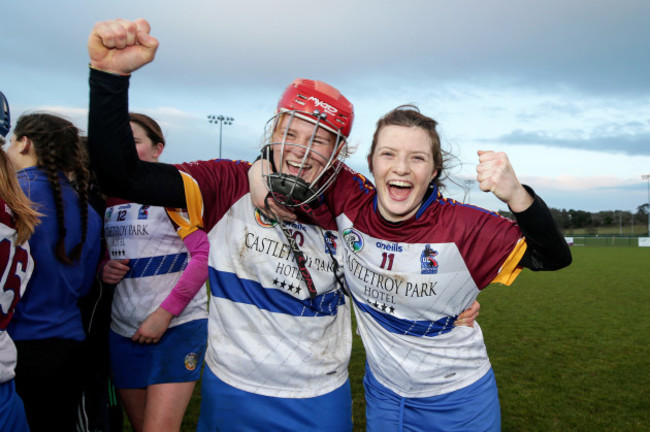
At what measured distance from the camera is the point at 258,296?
2004 mm

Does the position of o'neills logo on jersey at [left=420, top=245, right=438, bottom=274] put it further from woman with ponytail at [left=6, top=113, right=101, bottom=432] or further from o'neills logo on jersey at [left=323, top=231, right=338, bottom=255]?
woman with ponytail at [left=6, top=113, right=101, bottom=432]

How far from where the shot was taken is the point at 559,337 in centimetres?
838

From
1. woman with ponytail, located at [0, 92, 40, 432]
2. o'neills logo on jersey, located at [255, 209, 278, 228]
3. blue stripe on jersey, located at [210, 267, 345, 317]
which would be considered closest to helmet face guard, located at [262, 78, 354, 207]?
o'neills logo on jersey, located at [255, 209, 278, 228]

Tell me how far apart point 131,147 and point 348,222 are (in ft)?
3.44

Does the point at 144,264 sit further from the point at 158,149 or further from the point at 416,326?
the point at 416,326

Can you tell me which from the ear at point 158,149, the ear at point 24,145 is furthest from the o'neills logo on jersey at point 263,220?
the ear at point 158,149

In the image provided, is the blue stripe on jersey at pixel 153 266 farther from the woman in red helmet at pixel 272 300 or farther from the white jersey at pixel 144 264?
the woman in red helmet at pixel 272 300

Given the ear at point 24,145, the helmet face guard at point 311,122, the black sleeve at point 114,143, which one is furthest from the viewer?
the ear at point 24,145

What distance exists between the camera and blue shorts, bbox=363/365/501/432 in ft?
7.09

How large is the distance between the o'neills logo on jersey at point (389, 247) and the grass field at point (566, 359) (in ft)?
9.32

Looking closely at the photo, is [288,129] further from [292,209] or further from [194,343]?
[194,343]

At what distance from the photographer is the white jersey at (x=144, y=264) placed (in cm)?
277

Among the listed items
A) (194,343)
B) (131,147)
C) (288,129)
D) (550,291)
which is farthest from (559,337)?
(131,147)

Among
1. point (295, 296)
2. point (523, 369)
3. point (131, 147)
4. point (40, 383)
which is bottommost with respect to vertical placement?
point (523, 369)
